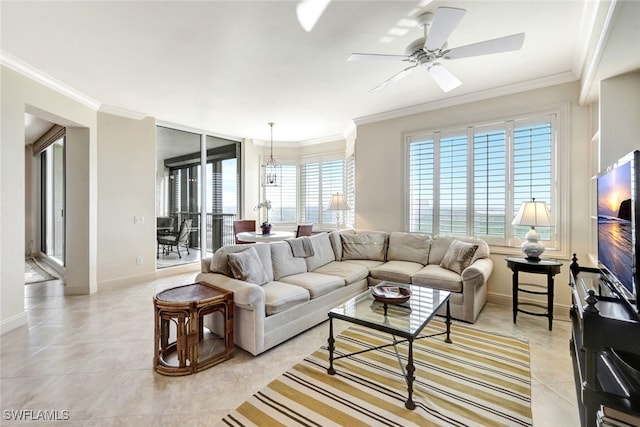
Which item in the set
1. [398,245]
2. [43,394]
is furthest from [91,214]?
[398,245]

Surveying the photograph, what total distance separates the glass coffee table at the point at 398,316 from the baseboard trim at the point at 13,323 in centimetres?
340

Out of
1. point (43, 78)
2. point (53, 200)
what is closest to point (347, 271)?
point (43, 78)

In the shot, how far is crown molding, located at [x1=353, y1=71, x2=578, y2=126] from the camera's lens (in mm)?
3364

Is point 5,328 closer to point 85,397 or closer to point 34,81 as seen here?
point 85,397

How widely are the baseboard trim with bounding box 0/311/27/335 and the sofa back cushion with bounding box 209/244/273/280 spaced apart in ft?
7.20

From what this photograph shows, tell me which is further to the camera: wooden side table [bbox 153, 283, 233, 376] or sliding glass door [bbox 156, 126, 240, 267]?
sliding glass door [bbox 156, 126, 240, 267]

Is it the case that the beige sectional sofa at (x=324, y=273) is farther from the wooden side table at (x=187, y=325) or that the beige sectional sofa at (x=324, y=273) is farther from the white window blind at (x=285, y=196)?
the white window blind at (x=285, y=196)

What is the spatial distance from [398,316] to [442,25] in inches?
84.0

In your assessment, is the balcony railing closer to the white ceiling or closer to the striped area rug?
the white ceiling

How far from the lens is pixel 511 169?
371cm

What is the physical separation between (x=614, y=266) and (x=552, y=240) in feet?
6.08

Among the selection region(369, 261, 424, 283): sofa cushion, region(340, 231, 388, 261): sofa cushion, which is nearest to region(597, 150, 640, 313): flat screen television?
region(369, 261, 424, 283): sofa cushion

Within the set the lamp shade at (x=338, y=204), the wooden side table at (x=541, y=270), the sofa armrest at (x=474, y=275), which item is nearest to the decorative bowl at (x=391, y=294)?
the sofa armrest at (x=474, y=275)

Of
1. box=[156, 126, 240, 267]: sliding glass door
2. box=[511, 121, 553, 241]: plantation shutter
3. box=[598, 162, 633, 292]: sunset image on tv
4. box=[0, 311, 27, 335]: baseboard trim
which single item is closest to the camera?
box=[598, 162, 633, 292]: sunset image on tv
